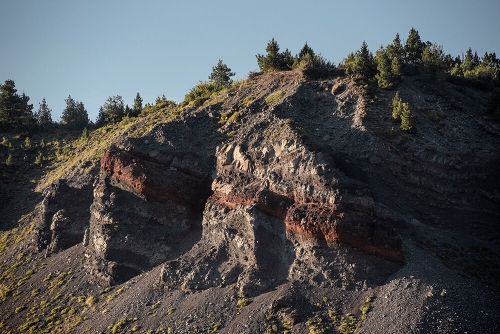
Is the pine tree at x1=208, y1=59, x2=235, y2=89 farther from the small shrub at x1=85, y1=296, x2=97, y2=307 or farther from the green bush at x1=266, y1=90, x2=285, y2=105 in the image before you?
the small shrub at x1=85, y1=296, x2=97, y2=307

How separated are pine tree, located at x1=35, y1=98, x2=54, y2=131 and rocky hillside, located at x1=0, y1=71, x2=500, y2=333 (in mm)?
29659

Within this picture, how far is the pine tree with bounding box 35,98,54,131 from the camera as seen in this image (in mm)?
84500

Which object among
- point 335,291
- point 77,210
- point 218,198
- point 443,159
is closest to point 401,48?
point 443,159

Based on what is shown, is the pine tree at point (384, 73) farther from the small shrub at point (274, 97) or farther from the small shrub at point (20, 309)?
the small shrub at point (20, 309)

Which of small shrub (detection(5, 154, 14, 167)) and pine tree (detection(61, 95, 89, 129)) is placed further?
pine tree (detection(61, 95, 89, 129))

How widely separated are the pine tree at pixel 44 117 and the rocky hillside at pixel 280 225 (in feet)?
97.3

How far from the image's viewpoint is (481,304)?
113 ft

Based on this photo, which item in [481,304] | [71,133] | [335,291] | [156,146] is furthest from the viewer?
[71,133]

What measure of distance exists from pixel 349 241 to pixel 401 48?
119 feet

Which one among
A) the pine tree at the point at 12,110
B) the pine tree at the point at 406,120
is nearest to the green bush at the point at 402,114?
the pine tree at the point at 406,120

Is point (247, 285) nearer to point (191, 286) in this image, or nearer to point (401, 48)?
point (191, 286)

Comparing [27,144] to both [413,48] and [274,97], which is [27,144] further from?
[413,48]

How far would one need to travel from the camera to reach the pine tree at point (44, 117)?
84.5m

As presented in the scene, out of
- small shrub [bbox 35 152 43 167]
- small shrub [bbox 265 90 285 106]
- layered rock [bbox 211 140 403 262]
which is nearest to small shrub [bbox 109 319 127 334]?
layered rock [bbox 211 140 403 262]
